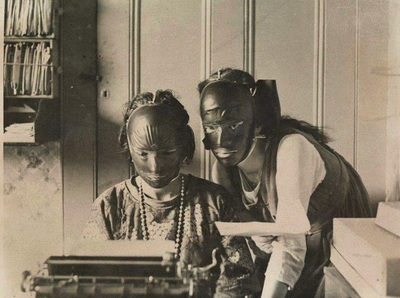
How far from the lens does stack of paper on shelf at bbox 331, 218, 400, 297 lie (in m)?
1.13

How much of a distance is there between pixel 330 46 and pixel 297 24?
105 millimetres

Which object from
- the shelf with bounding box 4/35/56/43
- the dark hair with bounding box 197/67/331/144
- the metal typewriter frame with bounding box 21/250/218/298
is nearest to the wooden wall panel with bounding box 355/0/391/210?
the dark hair with bounding box 197/67/331/144

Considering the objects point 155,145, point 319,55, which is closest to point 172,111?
point 155,145

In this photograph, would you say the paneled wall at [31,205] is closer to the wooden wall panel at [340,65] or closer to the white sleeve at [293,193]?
the white sleeve at [293,193]

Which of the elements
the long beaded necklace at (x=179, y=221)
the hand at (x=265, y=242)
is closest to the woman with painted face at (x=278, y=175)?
the hand at (x=265, y=242)

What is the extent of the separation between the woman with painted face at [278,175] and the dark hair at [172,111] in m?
0.05

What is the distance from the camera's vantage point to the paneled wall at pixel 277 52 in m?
1.41

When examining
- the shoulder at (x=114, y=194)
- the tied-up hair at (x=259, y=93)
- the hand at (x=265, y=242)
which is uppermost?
the tied-up hair at (x=259, y=93)

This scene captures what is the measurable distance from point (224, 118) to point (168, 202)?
0.88ft

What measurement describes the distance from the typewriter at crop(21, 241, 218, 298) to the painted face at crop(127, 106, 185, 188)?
23 centimetres

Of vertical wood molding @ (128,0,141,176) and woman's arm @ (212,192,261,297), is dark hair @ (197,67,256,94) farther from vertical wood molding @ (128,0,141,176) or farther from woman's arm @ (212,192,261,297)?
woman's arm @ (212,192,261,297)

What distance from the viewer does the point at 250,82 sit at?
4.61 ft

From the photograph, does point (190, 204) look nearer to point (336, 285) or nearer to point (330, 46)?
point (336, 285)

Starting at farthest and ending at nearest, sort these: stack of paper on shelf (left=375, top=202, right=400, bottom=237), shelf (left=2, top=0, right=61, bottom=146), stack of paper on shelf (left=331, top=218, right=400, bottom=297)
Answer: shelf (left=2, top=0, right=61, bottom=146)
stack of paper on shelf (left=375, top=202, right=400, bottom=237)
stack of paper on shelf (left=331, top=218, right=400, bottom=297)
